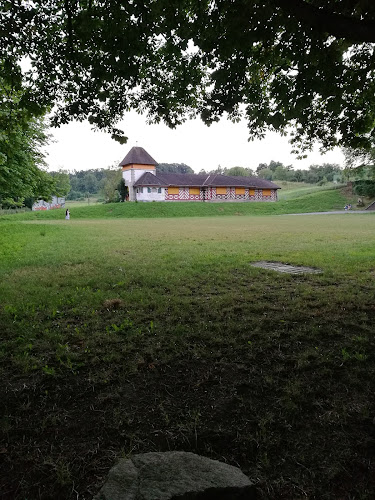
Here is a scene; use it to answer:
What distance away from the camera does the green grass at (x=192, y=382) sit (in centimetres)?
227

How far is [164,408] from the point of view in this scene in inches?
114

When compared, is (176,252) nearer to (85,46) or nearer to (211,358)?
(85,46)

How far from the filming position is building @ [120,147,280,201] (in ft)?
190

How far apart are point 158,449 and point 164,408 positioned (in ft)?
1.62

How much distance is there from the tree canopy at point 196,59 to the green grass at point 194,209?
121 ft

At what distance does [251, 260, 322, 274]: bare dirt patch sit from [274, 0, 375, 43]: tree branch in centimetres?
530

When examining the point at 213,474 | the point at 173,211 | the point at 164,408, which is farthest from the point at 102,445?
the point at 173,211

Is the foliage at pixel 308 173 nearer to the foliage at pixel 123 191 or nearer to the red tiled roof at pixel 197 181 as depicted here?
the red tiled roof at pixel 197 181

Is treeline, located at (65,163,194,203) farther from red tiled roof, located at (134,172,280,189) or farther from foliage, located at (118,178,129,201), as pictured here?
red tiled roof, located at (134,172,280,189)

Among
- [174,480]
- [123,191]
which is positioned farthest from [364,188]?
[174,480]

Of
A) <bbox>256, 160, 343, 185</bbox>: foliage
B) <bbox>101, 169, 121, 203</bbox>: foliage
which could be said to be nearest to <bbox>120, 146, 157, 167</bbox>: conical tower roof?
<bbox>101, 169, 121, 203</bbox>: foliage

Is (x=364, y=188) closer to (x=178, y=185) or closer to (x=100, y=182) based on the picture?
(x=178, y=185)

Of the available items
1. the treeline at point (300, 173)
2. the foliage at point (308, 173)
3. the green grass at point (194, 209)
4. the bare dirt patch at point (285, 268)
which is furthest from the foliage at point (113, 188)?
the foliage at point (308, 173)

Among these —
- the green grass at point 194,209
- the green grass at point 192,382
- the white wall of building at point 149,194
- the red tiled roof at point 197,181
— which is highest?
the red tiled roof at point 197,181
